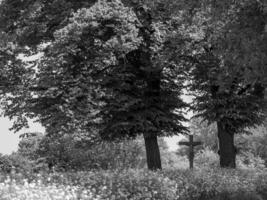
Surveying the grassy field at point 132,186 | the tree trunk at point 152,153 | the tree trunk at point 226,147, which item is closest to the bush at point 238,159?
the tree trunk at point 226,147

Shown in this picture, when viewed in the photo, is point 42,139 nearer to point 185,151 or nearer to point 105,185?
point 105,185

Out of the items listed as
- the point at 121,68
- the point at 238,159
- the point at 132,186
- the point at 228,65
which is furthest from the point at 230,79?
the point at 238,159

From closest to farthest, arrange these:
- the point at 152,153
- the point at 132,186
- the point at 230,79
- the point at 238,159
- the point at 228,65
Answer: the point at 132,186 → the point at 228,65 → the point at 230,79 → the point at 152,153 → the point at 238,159

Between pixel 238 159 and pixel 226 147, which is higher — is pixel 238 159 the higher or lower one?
the lower one

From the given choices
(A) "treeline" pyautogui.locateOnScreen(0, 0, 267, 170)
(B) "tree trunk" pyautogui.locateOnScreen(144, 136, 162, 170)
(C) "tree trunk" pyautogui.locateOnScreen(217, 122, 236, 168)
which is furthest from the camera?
(C) "tree trunk" pyautogui.locateOnScreen(217, 122, 236, 168)

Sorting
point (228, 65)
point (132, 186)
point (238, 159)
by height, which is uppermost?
point (228, 65)

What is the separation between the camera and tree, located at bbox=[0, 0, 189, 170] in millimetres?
21564

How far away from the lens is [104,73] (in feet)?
75.9

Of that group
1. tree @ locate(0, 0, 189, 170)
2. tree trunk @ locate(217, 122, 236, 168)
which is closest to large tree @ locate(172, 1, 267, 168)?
tree trunk @ locate(217, 122, 236, 168)

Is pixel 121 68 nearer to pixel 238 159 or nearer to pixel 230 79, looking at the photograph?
pixel 230 79

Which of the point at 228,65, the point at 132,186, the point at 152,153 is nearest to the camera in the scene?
the point at 132,186

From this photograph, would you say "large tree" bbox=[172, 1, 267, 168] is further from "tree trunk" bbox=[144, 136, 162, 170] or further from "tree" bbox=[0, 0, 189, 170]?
A: "tree trunk" bbox=[144, 136, 162, 170]

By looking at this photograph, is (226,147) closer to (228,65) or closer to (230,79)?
(230,79)

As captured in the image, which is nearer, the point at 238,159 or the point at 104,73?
the point at 104,73
